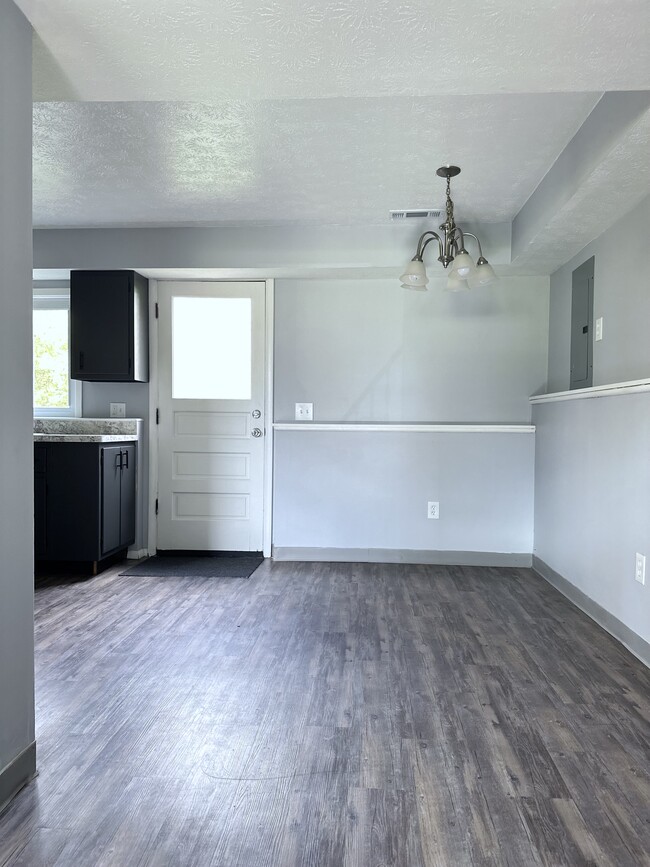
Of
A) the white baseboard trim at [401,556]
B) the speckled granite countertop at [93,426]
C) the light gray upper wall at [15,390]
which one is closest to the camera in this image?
the light gray upper wall at [15,390]

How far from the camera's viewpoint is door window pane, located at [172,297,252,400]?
14.1 feet

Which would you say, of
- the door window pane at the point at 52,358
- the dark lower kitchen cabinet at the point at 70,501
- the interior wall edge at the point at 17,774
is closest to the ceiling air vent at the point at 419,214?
the dark lower kitchen cabinet at the point at 70,501

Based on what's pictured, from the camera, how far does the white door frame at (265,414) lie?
425 cm

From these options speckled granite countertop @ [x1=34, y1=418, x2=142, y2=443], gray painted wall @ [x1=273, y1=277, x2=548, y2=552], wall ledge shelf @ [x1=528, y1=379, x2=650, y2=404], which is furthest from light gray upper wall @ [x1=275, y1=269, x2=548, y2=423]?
speckled granite countertop @ [x1=34, y1=418, x2=142, y2=443]

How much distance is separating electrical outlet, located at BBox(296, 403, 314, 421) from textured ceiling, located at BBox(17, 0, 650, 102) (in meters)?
2.54

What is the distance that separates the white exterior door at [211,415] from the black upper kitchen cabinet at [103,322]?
1.09ft

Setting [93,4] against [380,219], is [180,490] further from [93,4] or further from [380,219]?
[93,4]

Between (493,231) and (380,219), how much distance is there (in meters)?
0.74

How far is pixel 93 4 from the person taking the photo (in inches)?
55.9

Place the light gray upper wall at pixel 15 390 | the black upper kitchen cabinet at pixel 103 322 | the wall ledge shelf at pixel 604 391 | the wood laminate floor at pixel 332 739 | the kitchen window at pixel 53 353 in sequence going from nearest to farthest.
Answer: the wood laminate floor at pixel 332 739, the light gray upper wall at pixel 15 390, the wall ledge shelf at pixel 604 391, the black upper kitchen cabinet at pixel 103 322, the kitchen window at pixel 53 353

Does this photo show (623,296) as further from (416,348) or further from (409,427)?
(409,427)

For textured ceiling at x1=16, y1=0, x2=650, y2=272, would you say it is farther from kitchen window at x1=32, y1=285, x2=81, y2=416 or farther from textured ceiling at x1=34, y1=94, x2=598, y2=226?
kitchen window at x1=32, y1=285, x2=81, y2=416

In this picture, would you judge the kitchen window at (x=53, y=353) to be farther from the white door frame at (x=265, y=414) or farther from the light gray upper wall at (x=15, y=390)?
the light gray upper wall at (x=15, y=390)

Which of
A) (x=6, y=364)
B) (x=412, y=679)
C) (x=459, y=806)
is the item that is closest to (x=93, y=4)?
(x=6, y=364)
